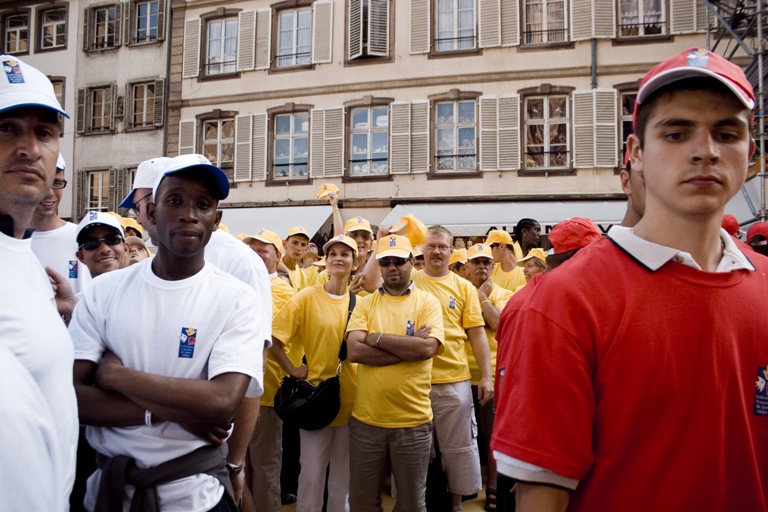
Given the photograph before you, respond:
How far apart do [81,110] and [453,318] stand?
2061cm

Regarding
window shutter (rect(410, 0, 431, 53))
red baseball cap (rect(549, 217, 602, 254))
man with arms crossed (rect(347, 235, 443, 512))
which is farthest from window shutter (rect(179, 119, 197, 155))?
red baseball cap (rect(549, 217, 602, 254))

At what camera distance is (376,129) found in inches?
714

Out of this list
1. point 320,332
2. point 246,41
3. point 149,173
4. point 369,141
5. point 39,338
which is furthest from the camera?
point 246,41

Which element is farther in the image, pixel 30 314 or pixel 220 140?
pixel 220 140

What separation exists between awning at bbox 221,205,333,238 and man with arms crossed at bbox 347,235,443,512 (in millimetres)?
12638

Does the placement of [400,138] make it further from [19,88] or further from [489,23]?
[19,88]

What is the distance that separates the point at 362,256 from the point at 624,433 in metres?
5.26

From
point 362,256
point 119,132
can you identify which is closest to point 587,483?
point 362,256

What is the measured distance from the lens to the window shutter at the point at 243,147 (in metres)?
19.1

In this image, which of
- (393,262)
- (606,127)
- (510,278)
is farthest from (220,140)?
(393,262)

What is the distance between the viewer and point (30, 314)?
5.08 feet

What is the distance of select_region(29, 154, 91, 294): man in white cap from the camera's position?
11.4 ft

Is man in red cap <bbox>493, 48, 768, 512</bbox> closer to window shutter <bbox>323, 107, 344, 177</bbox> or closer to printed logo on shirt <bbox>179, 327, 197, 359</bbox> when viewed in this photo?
printed logo on shirt <bbox>179, 327, 197, 359</bbox>

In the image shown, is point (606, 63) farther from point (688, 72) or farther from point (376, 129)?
point (688, 72)
